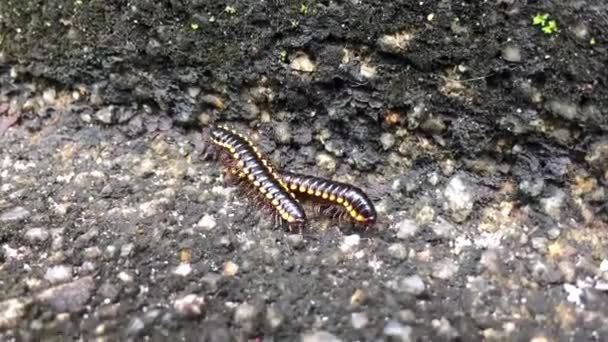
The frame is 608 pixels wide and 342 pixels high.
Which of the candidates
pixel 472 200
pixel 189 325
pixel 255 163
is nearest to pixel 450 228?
pixel 472 200

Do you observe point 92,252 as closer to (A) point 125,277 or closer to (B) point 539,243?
(A) point 125,277

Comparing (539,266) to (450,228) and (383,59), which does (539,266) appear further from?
(383,59)

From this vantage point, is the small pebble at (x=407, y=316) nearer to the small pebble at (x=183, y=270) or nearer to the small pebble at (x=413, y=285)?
the small pebble at (x=413, y=285)

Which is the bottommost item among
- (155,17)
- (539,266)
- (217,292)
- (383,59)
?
(539,266)

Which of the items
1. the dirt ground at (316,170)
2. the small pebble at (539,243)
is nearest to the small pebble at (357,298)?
the dirt ground at (316,170)

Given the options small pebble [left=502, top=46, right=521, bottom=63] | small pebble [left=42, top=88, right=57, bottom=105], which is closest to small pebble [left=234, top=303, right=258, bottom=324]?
small pebble [left=502, top=46, right=521, bottom=63]
